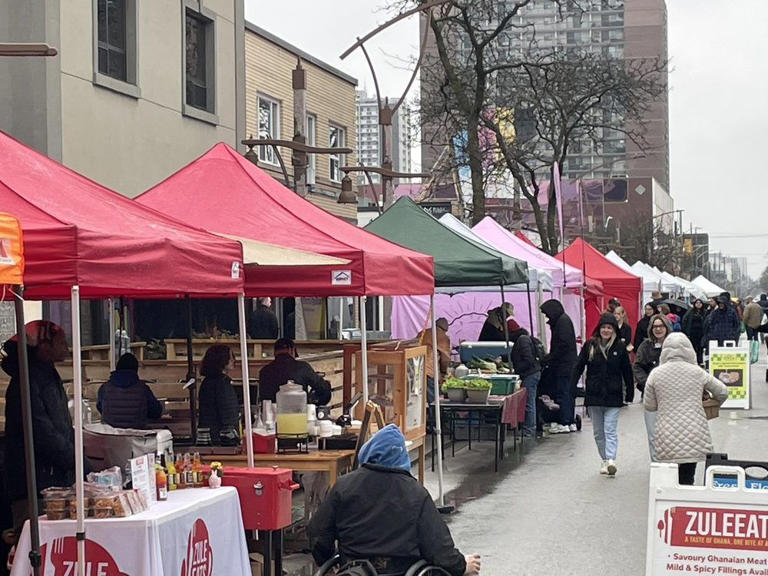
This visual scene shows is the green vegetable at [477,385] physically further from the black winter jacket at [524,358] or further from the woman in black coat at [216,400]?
the woman in black coat at [216,400]

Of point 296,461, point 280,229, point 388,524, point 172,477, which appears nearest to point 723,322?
point 280,229

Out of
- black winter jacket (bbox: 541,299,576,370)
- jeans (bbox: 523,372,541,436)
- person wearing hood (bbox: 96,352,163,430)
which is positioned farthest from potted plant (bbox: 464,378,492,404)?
person wearing hood (bbox: 96,352,163,430)

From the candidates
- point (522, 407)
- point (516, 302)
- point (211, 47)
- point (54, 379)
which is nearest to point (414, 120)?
point (516, 302)

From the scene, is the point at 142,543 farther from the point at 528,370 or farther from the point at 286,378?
the point at 528,370

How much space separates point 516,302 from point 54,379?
18990mm

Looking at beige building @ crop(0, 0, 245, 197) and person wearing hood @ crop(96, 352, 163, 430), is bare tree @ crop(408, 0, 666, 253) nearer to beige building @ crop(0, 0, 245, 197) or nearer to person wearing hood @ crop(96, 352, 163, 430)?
beige building @ crop(0, 0, 245, 197)

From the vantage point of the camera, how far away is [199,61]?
848 inches

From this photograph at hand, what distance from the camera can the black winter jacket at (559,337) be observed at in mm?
18047

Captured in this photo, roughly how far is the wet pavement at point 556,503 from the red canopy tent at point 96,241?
3.07 meters

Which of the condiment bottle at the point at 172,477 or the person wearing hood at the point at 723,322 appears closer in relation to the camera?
the condiment bottle at the point at 172,477

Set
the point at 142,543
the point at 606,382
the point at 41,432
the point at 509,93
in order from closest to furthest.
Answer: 1. the point at 142,543
2. the point at 41,432
3. the point at 606,382
4. the point at 509,93

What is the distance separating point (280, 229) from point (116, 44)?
351 inches

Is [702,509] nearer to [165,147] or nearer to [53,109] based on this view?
[53,109]

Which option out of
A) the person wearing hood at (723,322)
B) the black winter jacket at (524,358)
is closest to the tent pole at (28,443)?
the black winter jacket at (524,358)
